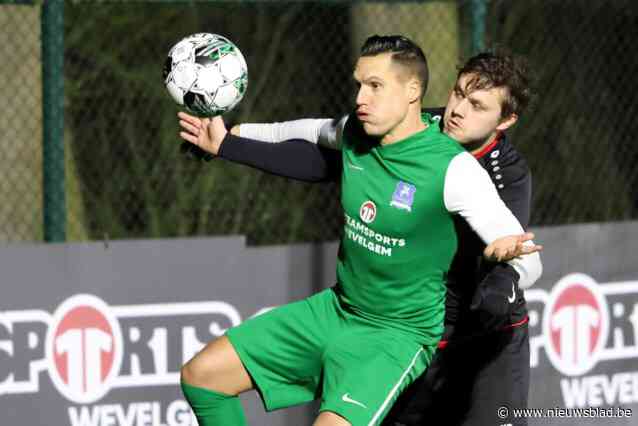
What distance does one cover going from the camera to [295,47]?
10008 millimetres

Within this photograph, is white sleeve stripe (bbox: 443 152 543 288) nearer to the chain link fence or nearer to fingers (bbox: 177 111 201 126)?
A: fingers (bbox: 177 111 201 126)

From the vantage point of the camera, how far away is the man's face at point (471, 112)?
5211 millimetres

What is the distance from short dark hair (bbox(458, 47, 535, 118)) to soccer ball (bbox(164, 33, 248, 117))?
95 centimetres

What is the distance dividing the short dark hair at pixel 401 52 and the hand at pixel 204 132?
2.19 ft

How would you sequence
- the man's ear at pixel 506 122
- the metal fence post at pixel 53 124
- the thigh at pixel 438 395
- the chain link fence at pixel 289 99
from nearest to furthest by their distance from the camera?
1. the man's ear at pixel 506 122
2. the thigh at pixel 438 395
3. the metal fence post at pixel 53 124
4. the chain link fence at pixel 289 99

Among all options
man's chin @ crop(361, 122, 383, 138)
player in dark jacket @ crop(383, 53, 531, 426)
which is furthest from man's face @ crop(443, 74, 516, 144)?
man's chin @ crop(361, 122, 383, 138)

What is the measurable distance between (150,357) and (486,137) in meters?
2.29

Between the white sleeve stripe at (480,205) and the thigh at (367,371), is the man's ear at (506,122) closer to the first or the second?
the white sleeve stripe at (480,205)

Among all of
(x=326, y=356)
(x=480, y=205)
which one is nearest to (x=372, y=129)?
(x=480, y=205)

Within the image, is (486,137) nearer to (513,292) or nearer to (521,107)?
(521,107)

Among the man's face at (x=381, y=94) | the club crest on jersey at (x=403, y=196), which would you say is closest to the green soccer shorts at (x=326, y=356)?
the club crest on jersey at (x=403, y=196)

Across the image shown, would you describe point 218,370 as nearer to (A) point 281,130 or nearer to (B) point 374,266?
(B) point 374,266

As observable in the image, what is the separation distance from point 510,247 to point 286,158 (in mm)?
1115

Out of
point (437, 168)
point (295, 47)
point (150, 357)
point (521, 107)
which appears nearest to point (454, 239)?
point (437, 168)
